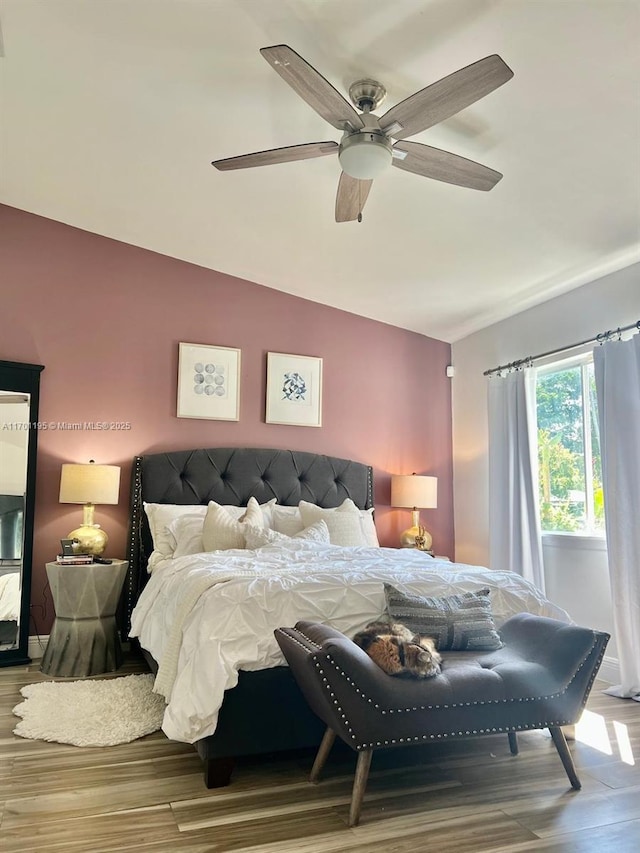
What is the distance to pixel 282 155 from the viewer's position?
2.67 metres

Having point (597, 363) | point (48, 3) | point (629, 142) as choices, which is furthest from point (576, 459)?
point (48, 3)

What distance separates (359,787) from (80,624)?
8.06 ft

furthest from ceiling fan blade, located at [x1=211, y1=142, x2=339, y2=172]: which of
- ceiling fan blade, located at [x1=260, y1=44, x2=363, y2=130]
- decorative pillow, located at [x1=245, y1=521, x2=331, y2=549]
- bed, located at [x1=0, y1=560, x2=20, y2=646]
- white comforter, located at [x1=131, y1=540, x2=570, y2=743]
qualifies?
bed, located at [x1=0, y1=560, x2=20, y2=646]

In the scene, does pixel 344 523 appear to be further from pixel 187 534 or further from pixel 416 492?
pixel 187 534

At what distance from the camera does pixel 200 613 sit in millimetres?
2545

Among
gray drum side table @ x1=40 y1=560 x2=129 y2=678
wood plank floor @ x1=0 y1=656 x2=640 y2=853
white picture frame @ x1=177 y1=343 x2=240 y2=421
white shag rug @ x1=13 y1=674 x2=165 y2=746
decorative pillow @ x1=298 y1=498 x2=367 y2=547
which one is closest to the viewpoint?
wood plank floor @ x1=0 y1=656 x2=640 y2=853

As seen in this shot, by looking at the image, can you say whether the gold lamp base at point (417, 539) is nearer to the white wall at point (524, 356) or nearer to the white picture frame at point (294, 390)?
the white wall at point (524, 356)

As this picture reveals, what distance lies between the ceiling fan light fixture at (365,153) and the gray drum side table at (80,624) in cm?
283

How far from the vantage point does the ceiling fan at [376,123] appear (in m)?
2.14

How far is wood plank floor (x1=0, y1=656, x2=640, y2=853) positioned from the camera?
2008 millimetres

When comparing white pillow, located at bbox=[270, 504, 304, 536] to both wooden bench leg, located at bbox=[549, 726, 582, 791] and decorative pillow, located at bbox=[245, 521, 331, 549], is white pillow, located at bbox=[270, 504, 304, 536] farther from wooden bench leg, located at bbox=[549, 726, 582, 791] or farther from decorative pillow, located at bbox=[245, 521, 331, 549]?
wooden bench leg, located at bbox=[549, 726, 582, 791]

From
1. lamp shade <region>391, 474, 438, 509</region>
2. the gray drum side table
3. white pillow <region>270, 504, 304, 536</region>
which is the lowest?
the gray drum side table

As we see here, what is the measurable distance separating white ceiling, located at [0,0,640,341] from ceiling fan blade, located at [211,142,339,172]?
390 mm

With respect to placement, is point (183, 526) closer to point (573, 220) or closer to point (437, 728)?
point (437, 728)
